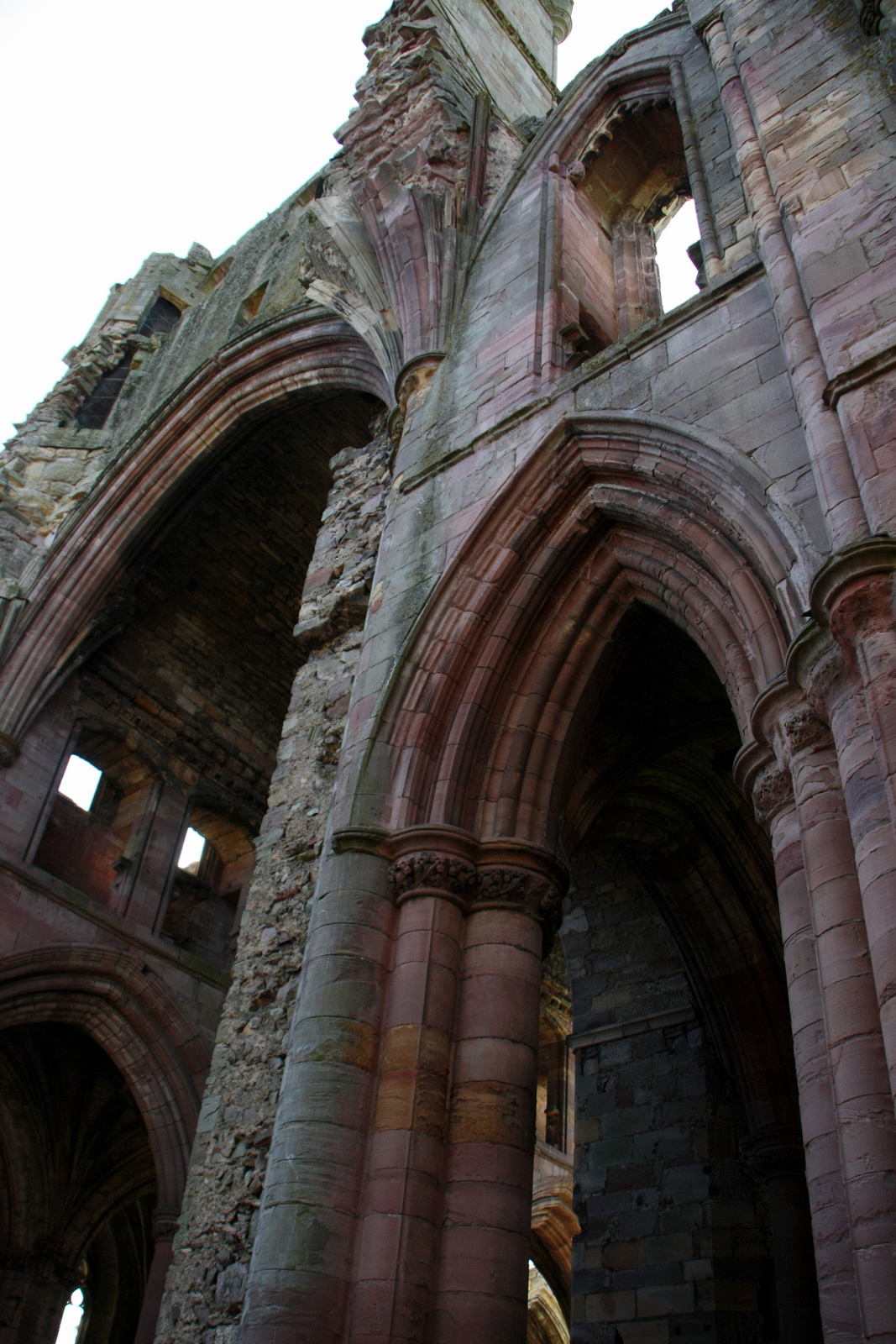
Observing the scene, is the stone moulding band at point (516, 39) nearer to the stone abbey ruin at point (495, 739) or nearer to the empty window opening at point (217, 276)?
the stone abbey ruin at point (495, 739)

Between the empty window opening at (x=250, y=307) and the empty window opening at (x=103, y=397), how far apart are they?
104 inches

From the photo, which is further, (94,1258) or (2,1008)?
(94,1258)

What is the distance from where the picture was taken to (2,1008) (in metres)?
9.88

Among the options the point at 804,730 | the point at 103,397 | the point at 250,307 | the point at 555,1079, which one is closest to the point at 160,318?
the point at 103,397

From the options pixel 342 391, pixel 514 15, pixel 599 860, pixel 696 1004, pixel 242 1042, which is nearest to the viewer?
pixel 242 1042

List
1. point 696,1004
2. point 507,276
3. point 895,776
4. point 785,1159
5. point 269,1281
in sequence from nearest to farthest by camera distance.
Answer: point 895,776
point 269,1281
point 785,1159
point 507,276
point 696,1004

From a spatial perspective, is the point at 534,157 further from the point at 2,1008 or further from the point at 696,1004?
the point at 2,1008

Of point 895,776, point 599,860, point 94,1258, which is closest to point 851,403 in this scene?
point 895,776

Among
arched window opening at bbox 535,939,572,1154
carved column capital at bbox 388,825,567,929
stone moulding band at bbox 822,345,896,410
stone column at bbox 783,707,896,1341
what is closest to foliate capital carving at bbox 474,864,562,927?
carved column capital at bbox 388,825,567,929

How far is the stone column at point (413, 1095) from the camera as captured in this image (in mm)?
3855

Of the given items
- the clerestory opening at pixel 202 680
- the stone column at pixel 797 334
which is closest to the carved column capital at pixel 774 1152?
the stone column at pixel 797 334

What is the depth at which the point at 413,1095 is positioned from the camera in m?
4.26

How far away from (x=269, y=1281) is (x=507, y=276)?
6056 millimetres

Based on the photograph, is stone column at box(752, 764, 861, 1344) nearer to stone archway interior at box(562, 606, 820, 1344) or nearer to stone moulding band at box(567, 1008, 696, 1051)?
stone archway interior at box(562, 606, 820, 1344)
